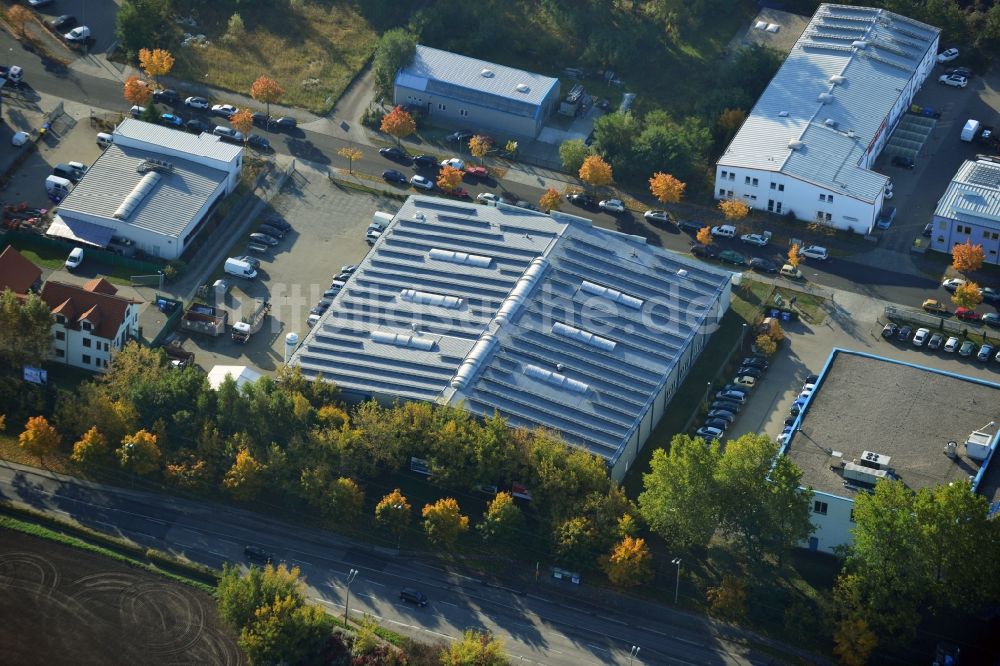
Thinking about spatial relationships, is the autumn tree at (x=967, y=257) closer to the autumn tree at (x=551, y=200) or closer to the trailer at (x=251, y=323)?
the autumn tree at (x=551, y=200)

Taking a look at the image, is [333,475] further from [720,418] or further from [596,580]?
[720,418]

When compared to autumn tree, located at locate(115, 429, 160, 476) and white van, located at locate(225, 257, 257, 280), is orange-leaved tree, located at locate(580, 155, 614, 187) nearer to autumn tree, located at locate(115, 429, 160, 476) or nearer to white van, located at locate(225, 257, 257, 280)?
white van, located at locate(225, 257, 257, 280)

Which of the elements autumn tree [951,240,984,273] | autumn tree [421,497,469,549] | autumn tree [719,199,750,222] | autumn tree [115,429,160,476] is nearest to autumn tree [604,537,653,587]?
autumn tree [421,497,469,549]

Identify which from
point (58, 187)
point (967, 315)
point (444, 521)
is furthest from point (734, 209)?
point (58, 187)

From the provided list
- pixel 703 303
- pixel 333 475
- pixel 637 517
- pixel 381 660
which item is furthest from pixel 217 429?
pixel 703 303

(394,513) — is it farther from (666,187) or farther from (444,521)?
(666,187)
